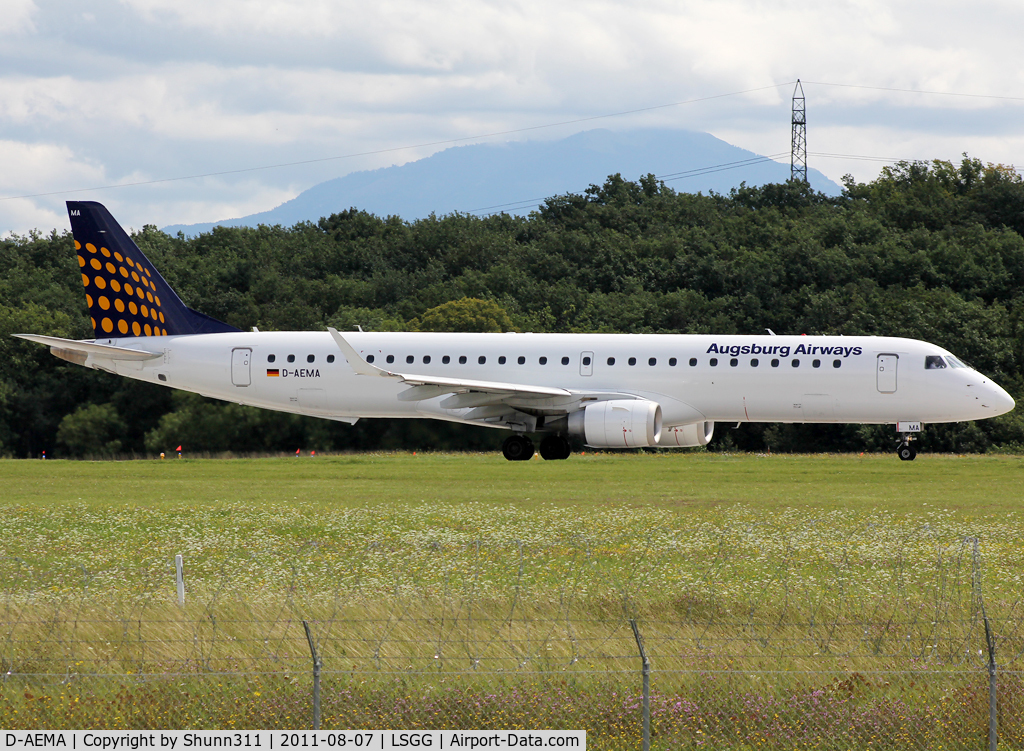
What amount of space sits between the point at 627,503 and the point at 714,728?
1600 centimetres

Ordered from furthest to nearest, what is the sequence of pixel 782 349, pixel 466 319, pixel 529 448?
pixel 466 319 < pixel 529 448 < pixel 782 349

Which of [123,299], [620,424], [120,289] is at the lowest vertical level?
[620,424]

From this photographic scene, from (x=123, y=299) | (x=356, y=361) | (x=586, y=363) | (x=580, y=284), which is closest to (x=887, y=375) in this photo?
(x=586, y=363)

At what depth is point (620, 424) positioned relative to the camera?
3553 cm

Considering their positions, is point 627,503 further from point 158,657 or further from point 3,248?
point 3,248

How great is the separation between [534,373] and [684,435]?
4.96 m

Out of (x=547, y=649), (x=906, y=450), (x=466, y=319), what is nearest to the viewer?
(x=547, y=649)

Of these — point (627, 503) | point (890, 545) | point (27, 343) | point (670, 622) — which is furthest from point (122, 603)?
point (27, 343)

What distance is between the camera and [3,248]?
9556cm

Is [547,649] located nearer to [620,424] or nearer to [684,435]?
[620,424]

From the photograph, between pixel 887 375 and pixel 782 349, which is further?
pixel 782 349

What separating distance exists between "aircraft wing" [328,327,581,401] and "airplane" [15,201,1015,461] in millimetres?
57

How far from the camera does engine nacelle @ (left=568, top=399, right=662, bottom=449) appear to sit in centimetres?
3553

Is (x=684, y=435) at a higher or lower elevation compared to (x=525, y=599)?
higher
